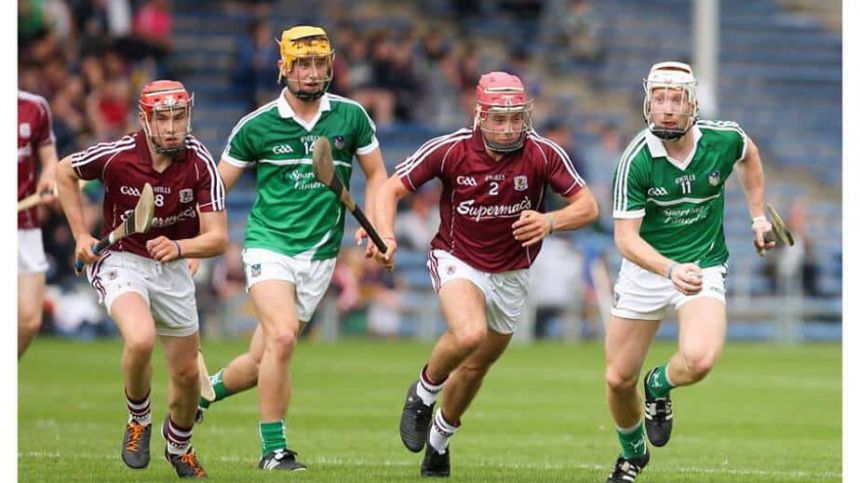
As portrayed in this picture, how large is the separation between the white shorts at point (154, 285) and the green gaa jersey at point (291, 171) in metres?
0.90

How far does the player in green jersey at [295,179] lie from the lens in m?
10.4

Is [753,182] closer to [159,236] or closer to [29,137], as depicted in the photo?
[159,236]

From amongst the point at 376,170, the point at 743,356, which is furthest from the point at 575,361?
the point at 376,170

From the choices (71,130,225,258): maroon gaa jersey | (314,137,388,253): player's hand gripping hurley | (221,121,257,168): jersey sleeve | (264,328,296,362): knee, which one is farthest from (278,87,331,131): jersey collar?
(264,328,296,362): knee

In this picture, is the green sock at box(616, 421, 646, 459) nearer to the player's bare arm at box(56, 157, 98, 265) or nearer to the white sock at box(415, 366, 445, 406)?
the white sock at box(415, 366, 445, 406)

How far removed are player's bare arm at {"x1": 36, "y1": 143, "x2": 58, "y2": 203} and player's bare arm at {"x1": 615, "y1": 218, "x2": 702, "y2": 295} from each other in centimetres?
378

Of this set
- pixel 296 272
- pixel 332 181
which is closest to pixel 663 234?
pixel 332 181

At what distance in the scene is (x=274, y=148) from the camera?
10.6m

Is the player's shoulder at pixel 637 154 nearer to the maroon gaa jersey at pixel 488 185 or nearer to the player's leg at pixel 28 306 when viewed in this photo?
the maroon gaa jersey at pixel 488 185

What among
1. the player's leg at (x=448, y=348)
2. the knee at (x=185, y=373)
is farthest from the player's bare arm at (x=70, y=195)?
the player's leg at (x=448, y=348)

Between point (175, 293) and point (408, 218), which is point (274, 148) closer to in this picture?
point (175, 293)

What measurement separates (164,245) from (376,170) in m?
1.85

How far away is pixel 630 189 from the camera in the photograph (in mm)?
9508

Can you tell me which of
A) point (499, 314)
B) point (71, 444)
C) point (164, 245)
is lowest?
point (71, 444)
